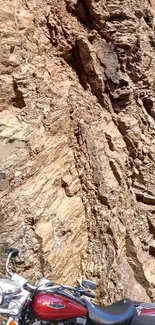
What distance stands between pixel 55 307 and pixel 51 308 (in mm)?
29

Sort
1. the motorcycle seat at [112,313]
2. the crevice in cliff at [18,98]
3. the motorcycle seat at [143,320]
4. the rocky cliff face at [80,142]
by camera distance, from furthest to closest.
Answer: the crevice in cliff at [18,98] < the rocky cliff face at [80,142] < the motorcycle seat at [143,320] < the motorcycle seat at [112,313]

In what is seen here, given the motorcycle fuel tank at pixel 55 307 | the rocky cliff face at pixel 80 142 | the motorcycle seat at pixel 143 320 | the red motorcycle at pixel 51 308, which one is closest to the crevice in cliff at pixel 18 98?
the rocky cliff face at pixel 80 142

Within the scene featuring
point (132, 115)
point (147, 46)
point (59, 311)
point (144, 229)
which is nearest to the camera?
point (59, 311)

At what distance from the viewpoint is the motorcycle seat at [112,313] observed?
3.08 metres

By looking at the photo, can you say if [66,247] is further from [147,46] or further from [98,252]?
[147,46]

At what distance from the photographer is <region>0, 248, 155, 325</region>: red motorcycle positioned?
2931 mm

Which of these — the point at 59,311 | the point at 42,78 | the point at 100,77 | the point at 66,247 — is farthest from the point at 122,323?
the point at 100,77

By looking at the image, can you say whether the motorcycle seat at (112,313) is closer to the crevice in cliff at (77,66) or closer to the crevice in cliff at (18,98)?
the crevice in cliff at (18,98)

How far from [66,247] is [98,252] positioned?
0.50 metres

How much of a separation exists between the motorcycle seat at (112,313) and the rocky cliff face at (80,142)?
2.95ft

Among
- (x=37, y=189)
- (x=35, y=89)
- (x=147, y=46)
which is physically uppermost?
(x=147, y=46)

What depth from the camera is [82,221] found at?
4695mm

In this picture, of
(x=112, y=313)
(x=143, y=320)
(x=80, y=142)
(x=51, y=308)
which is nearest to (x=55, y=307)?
(x=51, y=308)

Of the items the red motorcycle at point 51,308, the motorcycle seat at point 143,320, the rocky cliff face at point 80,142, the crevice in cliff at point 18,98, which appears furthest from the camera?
the crevice in cliff at point 18,98
